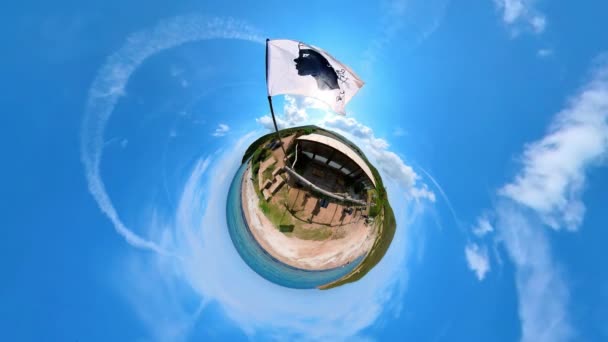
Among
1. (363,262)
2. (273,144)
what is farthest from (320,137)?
(363,262)

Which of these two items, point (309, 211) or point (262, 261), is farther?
point (309, 211)

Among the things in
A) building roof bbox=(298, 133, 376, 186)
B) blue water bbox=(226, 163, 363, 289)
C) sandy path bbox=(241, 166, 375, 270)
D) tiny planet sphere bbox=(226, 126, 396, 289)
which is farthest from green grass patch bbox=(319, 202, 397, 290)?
building roof bbox=(298, 133, 376, 186)

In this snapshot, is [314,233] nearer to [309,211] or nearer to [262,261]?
[309,211]

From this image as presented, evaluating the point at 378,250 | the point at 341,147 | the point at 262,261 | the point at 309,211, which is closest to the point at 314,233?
the point at 309,211

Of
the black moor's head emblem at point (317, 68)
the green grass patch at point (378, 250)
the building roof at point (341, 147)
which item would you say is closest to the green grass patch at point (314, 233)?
the green grass patch at point (378, 250)

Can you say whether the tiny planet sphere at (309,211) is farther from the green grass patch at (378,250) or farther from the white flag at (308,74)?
the white flag at (308,74)

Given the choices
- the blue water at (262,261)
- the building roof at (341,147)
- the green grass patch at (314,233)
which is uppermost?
the building roof at (341,147)
